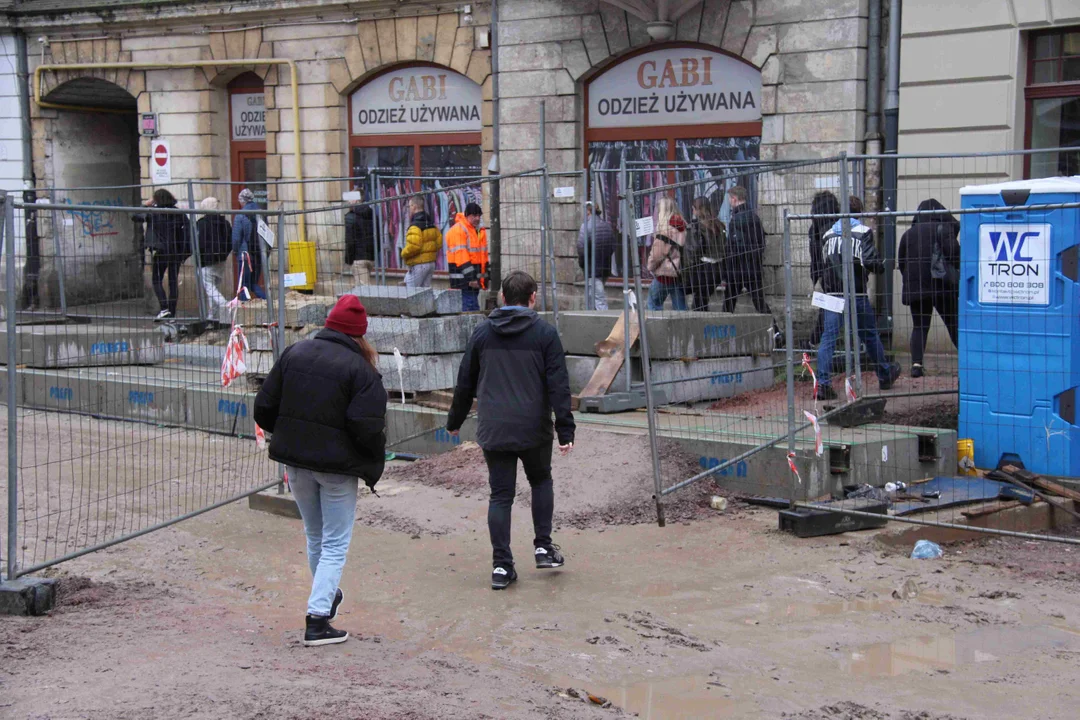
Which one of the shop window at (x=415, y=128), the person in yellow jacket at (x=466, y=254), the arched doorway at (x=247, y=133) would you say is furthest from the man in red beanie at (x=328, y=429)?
the arched doorway at (x=247, y=133)

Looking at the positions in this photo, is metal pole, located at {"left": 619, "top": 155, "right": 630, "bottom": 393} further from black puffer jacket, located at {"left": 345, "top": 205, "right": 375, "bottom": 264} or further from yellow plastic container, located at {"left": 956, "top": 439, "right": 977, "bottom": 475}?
black puffer jacket, located at {"left": 345, "top": 205, "right": 375, "bottom": 264}

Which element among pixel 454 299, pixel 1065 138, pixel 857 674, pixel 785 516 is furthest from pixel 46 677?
pixel 1065 138

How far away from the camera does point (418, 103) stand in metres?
18.3

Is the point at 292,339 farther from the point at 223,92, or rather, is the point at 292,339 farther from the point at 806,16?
the point at 223,92

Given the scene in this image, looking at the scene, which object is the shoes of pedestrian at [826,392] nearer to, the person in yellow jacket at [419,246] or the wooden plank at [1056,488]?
the wooden plank at [1056,488]

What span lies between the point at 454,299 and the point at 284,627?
519 cm

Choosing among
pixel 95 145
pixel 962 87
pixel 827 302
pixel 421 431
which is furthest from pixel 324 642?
pixel 95 145

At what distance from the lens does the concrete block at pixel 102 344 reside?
8.73m

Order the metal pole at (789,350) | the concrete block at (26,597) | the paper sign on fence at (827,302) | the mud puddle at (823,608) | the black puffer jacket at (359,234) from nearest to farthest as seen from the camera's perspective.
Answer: the concrete block at (26,597) → the mud puddle at (823,608) → the metal pole at (789,350) → the paper sign on fence at (827,302) → the black puffer jacket at (359,234)

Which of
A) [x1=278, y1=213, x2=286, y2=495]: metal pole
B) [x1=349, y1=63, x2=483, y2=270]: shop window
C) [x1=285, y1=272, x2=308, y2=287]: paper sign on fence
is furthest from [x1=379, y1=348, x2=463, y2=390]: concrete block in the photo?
[x1=349, y1=63, x2=483, y2=270]: shop window

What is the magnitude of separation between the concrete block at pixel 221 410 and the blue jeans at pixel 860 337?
4.65 meters

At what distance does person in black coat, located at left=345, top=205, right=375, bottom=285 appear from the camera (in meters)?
12.1

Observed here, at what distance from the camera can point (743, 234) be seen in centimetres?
872

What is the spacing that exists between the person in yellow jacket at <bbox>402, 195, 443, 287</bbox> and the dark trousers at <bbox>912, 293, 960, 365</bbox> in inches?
A: 231
